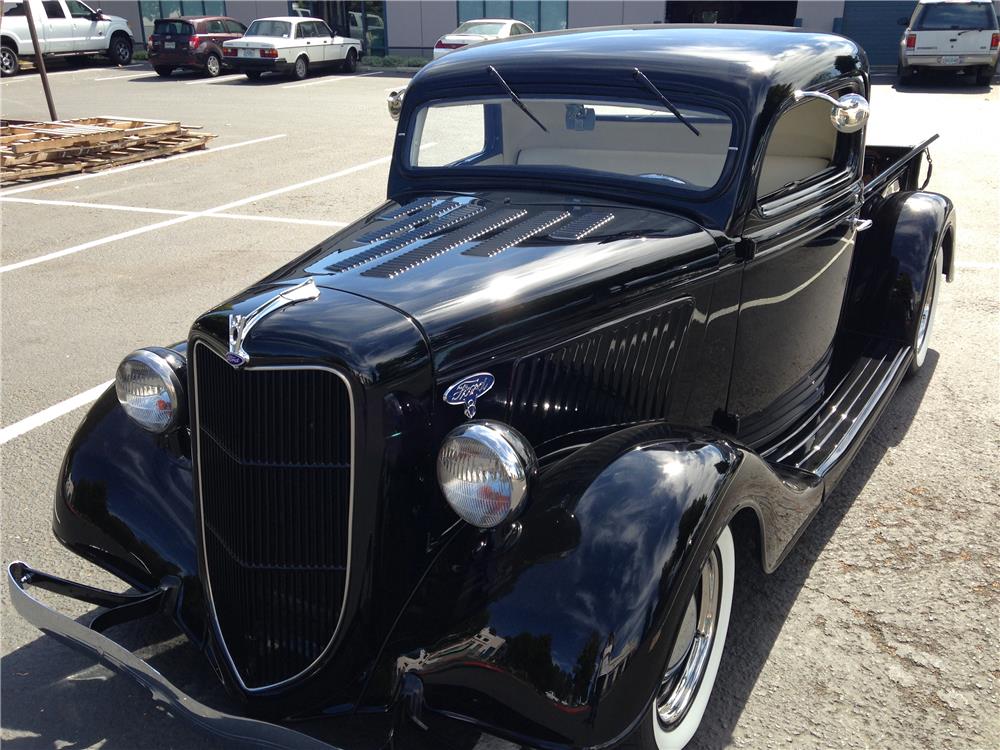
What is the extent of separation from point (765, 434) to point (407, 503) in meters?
1.88

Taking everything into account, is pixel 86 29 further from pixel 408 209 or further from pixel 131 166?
pixel 408 209

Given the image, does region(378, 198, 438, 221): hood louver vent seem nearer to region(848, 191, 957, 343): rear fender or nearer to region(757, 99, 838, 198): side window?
region(757, 99, 838, 198): side window

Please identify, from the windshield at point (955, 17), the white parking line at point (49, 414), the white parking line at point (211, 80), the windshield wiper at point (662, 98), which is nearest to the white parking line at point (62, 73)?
the white parking line at point (211, 80)

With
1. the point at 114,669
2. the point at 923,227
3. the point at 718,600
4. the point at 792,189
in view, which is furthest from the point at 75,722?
the point at 923,227

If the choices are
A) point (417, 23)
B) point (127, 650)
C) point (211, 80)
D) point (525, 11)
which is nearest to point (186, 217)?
point (127, 650)

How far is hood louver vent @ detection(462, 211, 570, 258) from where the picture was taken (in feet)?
9.02

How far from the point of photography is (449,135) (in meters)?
3.71

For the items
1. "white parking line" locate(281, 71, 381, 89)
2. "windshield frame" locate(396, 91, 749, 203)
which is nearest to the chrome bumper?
"windshield frame" locate(396, 91, 749, 203)

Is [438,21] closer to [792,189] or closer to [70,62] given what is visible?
[70,62]

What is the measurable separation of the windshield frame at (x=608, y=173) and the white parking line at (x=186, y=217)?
511 cm

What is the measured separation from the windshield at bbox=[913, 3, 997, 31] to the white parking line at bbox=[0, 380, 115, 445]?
A: 1855cm

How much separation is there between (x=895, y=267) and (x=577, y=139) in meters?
1.90

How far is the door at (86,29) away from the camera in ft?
78.3

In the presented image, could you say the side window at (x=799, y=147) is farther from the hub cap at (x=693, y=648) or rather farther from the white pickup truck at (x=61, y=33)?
the white pickup truck at (x=61, y=33)
